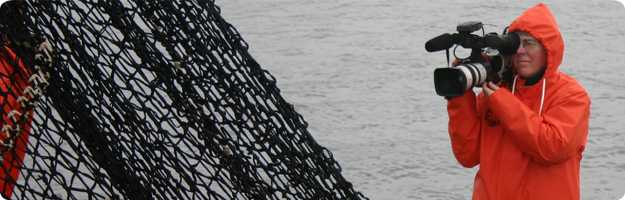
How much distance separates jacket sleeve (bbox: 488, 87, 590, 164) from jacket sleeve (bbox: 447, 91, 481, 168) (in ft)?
0.27

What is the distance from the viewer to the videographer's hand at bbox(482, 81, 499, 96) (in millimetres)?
2131

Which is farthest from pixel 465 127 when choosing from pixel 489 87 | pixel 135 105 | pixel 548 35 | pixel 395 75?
pixel 395 75

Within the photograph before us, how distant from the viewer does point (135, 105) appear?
2422 mm

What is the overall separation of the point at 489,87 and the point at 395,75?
10.1ft

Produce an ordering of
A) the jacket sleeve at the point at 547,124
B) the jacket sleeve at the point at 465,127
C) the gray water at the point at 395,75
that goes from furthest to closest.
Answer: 1. the gray water at the point at 395,75
2. the jacket sleeve at the point at 465,127
3. the jacket sleeve at the point at 547,124

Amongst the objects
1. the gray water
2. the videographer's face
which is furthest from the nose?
the gray water

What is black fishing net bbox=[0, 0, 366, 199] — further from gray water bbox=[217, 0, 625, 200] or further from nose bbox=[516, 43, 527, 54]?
gray water bbox=[217, 0, 625, 200]

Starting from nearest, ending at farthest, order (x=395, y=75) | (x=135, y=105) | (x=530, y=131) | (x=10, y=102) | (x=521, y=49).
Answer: (x=530, y=131) → (x=521, y=49) → (x=10, y=102) → (x=135, y=105) → (x=395, y=75)

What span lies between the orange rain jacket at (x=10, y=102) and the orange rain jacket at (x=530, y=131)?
0.97 metres

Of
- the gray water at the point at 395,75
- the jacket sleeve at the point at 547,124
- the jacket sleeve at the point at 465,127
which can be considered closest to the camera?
the jacket sleeve at the point at 547,124

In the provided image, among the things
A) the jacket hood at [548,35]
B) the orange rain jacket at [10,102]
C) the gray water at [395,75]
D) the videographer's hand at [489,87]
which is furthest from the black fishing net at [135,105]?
the gray water at [395,75]

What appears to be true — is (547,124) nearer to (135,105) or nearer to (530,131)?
(530,131)

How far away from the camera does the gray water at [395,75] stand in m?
3.98

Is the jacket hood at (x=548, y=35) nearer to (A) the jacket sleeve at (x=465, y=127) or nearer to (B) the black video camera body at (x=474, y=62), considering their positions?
(B) the black video camera body at (x=474, y=62)
